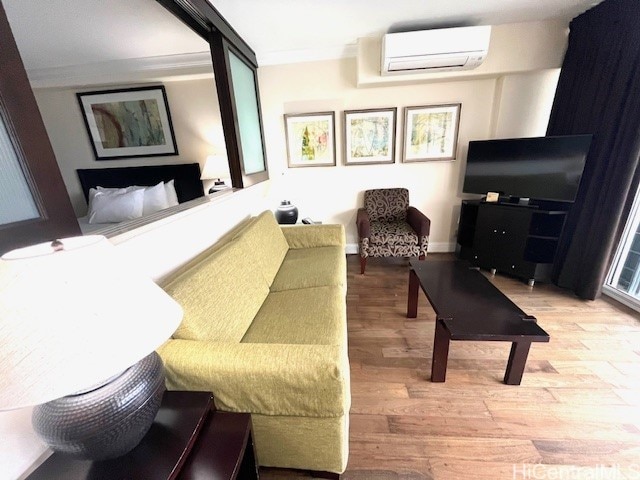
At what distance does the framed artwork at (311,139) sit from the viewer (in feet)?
9.22

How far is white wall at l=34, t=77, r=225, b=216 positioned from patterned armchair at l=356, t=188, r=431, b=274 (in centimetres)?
189

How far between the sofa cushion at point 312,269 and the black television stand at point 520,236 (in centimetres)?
159

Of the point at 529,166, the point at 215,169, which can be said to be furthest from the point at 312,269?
the point at 529,166

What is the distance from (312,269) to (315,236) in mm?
577

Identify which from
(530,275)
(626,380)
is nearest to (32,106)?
(626,380)

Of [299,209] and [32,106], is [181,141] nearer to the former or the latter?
[299,209]

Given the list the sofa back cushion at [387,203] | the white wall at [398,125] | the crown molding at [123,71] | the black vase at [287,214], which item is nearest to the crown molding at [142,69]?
the crown molding at [123,71]

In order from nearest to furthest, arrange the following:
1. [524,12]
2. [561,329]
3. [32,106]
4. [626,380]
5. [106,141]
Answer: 1. [32,106]
2. [626,380]
3. [561,329]
4. [524,12]
5. [106,141]

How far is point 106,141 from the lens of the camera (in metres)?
2.54

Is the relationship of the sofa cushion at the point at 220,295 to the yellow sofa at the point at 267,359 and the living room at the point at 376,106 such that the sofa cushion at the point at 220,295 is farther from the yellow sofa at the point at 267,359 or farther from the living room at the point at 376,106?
the living room at the point at 376,106

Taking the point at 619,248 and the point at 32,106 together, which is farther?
the point at 619,248

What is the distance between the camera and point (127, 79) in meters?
2.50

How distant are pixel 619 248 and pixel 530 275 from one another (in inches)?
25.1

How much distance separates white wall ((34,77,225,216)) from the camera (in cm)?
244
